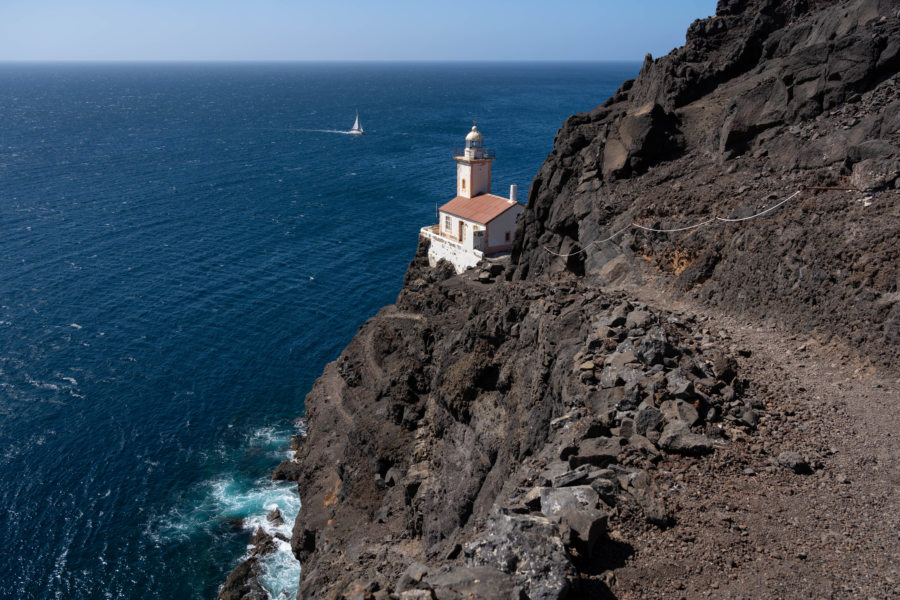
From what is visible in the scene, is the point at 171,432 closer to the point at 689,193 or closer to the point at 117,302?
the point at 117,302

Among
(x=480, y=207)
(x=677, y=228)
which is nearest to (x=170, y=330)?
(x=480, y=207)

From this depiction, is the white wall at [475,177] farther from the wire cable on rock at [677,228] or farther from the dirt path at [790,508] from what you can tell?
the dirt path at [790,508]

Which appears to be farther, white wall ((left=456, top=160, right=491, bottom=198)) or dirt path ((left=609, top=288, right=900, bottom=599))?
white wall ((left=456, top=160, right=491, bottom=198))

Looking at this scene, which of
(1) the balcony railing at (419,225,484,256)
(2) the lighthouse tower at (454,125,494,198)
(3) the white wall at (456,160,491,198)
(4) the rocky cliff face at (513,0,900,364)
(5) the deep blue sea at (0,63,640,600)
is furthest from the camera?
(3) the white wall at (456,160,491,198)

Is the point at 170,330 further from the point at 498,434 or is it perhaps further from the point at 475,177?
the point at 498,434

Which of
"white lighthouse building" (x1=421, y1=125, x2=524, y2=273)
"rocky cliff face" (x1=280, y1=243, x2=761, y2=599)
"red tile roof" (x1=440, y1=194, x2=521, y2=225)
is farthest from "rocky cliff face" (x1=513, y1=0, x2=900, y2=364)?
"red tile roof" (x1=440, y1=194, x2=521, y2=225)

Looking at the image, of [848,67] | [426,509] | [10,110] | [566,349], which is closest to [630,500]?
[566,349]

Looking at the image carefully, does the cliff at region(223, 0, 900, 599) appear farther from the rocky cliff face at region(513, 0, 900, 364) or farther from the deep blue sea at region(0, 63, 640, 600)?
the deep blue sea at region(0, 63, 640, 600)
